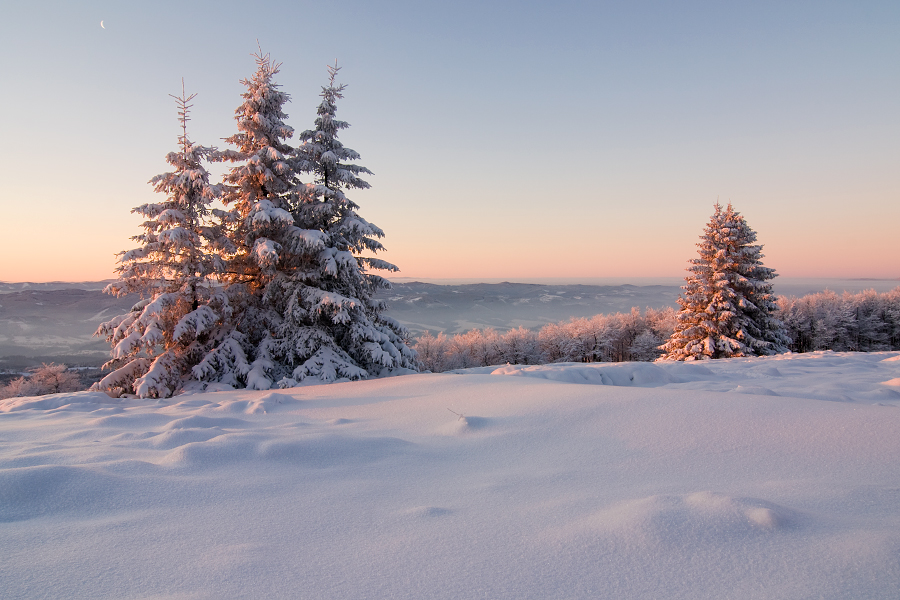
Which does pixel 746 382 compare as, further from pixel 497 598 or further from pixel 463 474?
pixel 497 598

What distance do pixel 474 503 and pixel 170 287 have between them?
11.2 metres

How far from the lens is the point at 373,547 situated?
2186mm

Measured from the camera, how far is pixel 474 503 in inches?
111

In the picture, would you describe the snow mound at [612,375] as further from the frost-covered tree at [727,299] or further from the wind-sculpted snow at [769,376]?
the frost-covered tree at [727,299]

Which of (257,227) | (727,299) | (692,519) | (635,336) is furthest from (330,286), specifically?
(635,336)

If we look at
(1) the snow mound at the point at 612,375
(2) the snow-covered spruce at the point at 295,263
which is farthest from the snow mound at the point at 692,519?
(2) the snow-covered spruce at the point at 295,263

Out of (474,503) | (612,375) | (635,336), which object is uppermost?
(474,503)

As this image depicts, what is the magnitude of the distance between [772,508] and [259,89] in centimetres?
1399

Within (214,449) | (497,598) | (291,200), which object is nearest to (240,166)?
(291,200)

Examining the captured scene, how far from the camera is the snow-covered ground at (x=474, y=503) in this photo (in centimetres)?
184

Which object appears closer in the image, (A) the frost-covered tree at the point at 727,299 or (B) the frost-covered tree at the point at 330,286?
(B) the frost-covered tree at the point at 330,286

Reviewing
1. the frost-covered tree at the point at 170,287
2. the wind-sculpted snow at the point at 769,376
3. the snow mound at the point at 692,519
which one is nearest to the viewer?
the snow mound at the point at 692,519

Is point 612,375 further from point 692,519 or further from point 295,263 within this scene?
point 295,263

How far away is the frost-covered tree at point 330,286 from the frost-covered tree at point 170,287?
179cm
